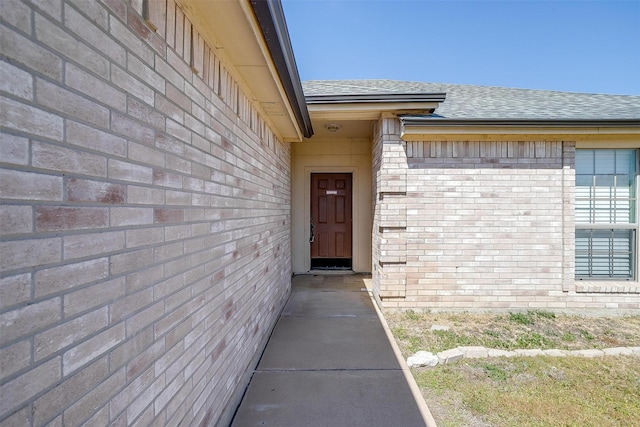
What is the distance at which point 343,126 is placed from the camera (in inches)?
221

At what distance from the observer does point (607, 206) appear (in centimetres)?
454

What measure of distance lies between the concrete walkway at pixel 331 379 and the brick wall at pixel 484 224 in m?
1.18

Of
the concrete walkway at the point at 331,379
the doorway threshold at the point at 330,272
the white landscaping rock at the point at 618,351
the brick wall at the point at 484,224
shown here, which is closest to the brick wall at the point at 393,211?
Result: the brick wall at the point at 484,224

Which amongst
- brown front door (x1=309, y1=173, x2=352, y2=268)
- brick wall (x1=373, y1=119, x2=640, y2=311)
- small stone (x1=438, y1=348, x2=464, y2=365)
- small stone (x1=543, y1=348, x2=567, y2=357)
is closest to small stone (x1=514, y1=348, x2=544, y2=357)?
small stone (x1=543, y1=348, x2=567, y2=357)

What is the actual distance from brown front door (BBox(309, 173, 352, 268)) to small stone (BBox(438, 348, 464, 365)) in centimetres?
404

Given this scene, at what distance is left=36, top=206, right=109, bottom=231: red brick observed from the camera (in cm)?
82

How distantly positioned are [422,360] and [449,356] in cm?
30

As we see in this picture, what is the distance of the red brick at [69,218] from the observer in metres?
0.82

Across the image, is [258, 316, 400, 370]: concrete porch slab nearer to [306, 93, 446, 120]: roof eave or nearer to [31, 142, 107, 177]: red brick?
[31, 142, 107, 177]: red brick

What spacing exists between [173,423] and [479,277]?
429 centimetres

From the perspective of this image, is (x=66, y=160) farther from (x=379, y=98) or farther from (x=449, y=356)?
(x=379, y=98)

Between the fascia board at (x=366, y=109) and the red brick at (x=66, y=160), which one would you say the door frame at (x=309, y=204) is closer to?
the fascia board at (x=366, y=109)

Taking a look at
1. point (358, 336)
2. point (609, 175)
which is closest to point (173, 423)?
point (358, 336)

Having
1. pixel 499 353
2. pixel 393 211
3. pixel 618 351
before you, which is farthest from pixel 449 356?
pixel 393 211
